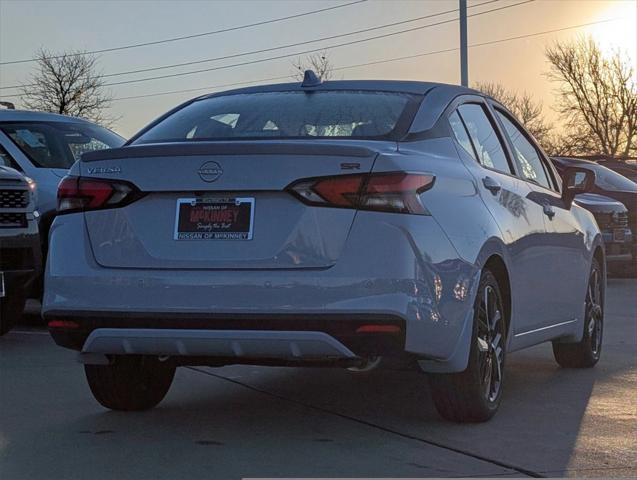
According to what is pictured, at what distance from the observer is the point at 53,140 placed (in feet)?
40.5

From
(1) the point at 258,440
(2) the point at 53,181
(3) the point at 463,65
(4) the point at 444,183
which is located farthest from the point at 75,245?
(3) the point at 463,65

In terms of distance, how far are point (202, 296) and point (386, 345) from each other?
2.62ft

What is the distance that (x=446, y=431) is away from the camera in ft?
20.4

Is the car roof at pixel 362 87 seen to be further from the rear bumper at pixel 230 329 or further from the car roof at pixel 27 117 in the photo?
the car roof at pixel 27 117

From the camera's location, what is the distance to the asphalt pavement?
17.8ft

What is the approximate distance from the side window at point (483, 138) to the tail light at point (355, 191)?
4.39 feet

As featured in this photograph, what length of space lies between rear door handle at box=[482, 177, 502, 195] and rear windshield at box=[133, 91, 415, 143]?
0.55 m

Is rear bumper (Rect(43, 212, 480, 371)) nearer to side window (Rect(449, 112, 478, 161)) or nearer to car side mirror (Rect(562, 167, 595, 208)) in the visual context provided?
side window (Rect(449, 112, 478, 161))

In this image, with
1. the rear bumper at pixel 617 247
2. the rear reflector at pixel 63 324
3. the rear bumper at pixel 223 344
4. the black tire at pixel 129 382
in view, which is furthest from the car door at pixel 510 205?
the rear bumper at pixel 617 247

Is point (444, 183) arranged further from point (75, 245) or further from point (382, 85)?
point (75, 245)

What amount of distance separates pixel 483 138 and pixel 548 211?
82 cm

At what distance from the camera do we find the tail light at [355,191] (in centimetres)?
566

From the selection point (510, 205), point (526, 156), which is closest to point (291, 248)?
point (510, 205)

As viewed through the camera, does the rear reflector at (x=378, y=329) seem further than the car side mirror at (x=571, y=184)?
No
